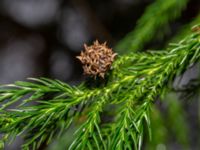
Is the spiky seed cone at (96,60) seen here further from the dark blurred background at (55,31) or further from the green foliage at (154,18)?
the dark blurred background at (55,31)

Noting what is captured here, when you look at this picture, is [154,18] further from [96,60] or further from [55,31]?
[55,31]

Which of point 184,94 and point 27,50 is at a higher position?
point 27,50

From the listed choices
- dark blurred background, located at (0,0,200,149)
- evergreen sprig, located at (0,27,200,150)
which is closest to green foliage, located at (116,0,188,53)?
evergreen sprig, located at (0,27,200,150)

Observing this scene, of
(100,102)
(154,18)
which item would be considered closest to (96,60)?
(100,102)

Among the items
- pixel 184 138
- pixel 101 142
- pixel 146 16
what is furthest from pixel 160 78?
pixel 184 138

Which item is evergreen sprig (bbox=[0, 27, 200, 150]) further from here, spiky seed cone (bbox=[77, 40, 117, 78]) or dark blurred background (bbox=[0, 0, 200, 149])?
dark blurred background (bbox=[0, 0, 200, 149])

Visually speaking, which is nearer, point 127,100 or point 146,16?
point 127,100

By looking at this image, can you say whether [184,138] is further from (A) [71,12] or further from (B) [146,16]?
(A) [71,12]

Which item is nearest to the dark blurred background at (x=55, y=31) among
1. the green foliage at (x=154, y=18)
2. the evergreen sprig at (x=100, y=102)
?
the green foliage at (x=154, y=18)
